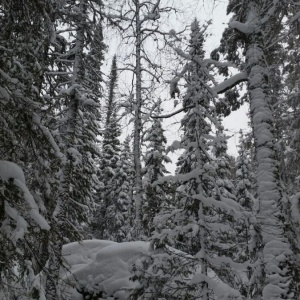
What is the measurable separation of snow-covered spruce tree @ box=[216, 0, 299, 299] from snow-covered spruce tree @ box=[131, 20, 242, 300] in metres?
0.50

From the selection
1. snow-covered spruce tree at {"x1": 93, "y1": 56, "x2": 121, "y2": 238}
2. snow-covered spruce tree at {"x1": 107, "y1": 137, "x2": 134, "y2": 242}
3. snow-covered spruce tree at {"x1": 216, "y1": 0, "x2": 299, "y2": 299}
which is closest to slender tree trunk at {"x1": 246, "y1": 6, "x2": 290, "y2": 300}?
snow-covered spruce tree at {"x1": 216, "y1": 0, "x2": 299, "y2": 299}

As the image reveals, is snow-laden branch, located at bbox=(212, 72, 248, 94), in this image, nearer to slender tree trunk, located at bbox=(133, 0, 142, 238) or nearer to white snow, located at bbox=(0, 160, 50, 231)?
white snow, located at bbox=(0, 160, 50, 231)

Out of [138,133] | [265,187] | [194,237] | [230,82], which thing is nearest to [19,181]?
[194,237]

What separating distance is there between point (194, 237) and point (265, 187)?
4.97 feet

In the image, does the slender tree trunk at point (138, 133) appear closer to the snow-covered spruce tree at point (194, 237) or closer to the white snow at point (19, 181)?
the snow-covered spruce tree at point (194, 237)

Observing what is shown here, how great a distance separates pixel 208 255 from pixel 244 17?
513cm

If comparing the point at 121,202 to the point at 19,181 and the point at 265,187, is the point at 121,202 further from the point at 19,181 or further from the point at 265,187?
the point at 19,181

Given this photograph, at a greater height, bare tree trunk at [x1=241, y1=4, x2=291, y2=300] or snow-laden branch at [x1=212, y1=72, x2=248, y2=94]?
snow-laden branch at [x1=212, y1=72, x2=248, y2=94]

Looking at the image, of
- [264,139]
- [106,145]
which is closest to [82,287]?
[264,139]

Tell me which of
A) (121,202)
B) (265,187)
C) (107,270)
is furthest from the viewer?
(121,202)

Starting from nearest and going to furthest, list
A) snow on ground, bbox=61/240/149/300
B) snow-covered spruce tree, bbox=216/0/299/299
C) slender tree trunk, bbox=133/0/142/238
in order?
snow-covered spruce tree, bbox=216/0/299/299 → snow on ground, bbox=61/240/149/300 → slender tree trunk, bbox=133/0/142/238

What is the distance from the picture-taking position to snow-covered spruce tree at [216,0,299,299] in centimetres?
463

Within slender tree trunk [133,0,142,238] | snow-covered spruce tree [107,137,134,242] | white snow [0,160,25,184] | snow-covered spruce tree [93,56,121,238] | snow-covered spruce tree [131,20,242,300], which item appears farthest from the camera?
snow-covered spruce tree [93,56,121,238]

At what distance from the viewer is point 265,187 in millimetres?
5227
